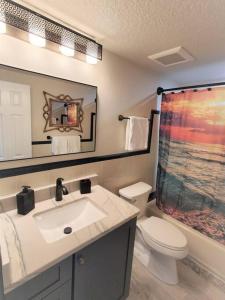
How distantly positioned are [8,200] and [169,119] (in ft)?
6.07

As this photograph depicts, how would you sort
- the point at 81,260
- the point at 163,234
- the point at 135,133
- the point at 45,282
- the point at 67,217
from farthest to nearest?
the point at 135,133, the point at 163,234, the point at 67,217, the point at 81,260, the point at 45,282

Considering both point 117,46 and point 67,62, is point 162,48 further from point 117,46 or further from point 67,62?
point 67,62

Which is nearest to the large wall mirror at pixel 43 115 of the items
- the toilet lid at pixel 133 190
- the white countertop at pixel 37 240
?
the white countertop at pixel 37 240

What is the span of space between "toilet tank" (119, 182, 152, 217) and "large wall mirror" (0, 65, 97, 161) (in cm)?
63

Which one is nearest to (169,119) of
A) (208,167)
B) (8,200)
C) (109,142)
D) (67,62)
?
(208,167)

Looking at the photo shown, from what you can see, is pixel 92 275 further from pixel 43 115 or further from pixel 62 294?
pixel 43 115

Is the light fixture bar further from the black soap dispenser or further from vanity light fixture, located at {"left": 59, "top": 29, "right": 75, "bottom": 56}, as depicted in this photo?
the black soap dispenser

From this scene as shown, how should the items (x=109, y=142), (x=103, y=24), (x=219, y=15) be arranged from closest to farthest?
(x=219, y=15), (x=103, y=24), (x=109, y=142)

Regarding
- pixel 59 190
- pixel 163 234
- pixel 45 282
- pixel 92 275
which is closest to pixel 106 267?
pixel 92 275

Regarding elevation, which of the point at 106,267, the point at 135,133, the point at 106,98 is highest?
the point at 106,98

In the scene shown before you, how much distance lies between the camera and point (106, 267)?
3.61ft

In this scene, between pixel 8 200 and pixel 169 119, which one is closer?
pixel 8 200

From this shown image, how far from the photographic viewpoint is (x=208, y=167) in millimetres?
1781

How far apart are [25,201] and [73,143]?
0.57m
